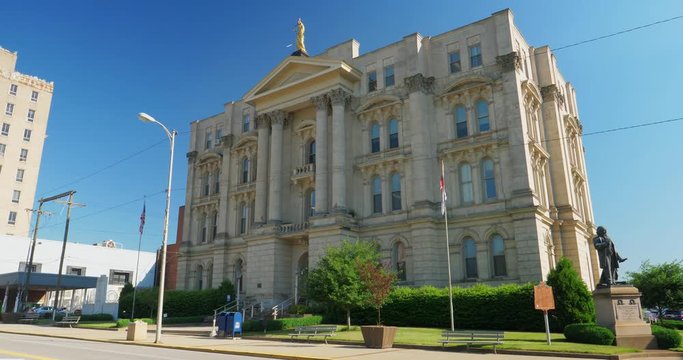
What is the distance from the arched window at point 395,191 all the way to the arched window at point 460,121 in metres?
5.80

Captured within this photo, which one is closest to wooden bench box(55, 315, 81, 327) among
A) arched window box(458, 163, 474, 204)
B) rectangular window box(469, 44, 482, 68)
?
arched window box(458, 163, 474, 204)

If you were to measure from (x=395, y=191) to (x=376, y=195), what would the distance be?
186cm

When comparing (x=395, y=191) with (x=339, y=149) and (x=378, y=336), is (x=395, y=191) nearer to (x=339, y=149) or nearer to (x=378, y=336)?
(x=339, y=149)

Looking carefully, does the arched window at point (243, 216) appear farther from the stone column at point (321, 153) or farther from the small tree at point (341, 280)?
the small tree at point (341, 280)

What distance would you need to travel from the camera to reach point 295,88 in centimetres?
4688

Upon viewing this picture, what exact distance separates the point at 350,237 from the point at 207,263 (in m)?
20.6

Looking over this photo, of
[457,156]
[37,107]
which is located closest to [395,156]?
[457,156]

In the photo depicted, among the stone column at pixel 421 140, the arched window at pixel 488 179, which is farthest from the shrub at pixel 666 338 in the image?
the stone column at pixel 421 140

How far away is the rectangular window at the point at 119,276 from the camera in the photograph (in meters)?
83.7

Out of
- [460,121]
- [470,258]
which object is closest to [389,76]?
[460,121]

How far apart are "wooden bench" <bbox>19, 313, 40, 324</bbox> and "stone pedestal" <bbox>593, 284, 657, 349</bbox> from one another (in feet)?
158

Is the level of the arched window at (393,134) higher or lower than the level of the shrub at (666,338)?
higher

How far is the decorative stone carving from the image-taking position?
36547 mm

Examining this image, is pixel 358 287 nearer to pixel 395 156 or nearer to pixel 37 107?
pixel 395 156
